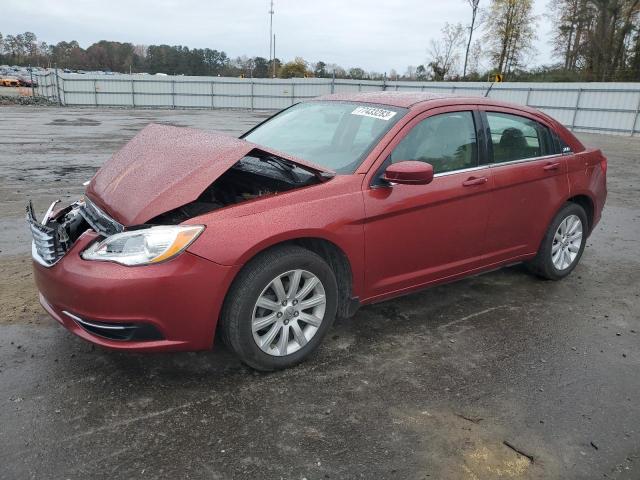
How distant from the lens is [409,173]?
10.5 ft

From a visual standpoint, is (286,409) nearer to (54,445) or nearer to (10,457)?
(54,445)

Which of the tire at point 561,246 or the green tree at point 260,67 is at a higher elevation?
the green tree at point 260,67

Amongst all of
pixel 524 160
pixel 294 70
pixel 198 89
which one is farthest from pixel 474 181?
pixel 294 70

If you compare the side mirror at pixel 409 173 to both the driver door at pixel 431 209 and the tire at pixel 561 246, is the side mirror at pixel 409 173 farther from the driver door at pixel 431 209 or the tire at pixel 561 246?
the tire at pixel 561 246

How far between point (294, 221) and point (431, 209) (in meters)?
1.11

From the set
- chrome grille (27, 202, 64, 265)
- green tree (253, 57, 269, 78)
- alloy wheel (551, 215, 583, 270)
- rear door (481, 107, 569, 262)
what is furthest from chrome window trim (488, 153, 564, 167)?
green tree (253, 57, 269, 78)

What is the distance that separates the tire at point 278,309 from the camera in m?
2.88

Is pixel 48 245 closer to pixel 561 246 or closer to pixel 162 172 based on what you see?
pixel 162 172

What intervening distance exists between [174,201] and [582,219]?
3836 mm

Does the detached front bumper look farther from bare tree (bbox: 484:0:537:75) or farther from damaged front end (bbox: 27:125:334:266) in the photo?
bare tree (bbox: 484:0:537:75)

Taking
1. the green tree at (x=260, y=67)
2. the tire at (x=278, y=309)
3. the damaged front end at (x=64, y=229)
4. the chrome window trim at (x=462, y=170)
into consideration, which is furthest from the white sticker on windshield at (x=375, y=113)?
the green tree at (x=260, y=67)

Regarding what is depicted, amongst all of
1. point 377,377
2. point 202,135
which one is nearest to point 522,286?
point 377,377

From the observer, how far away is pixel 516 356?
346 cm

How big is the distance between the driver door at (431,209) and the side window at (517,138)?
0.19 meters
